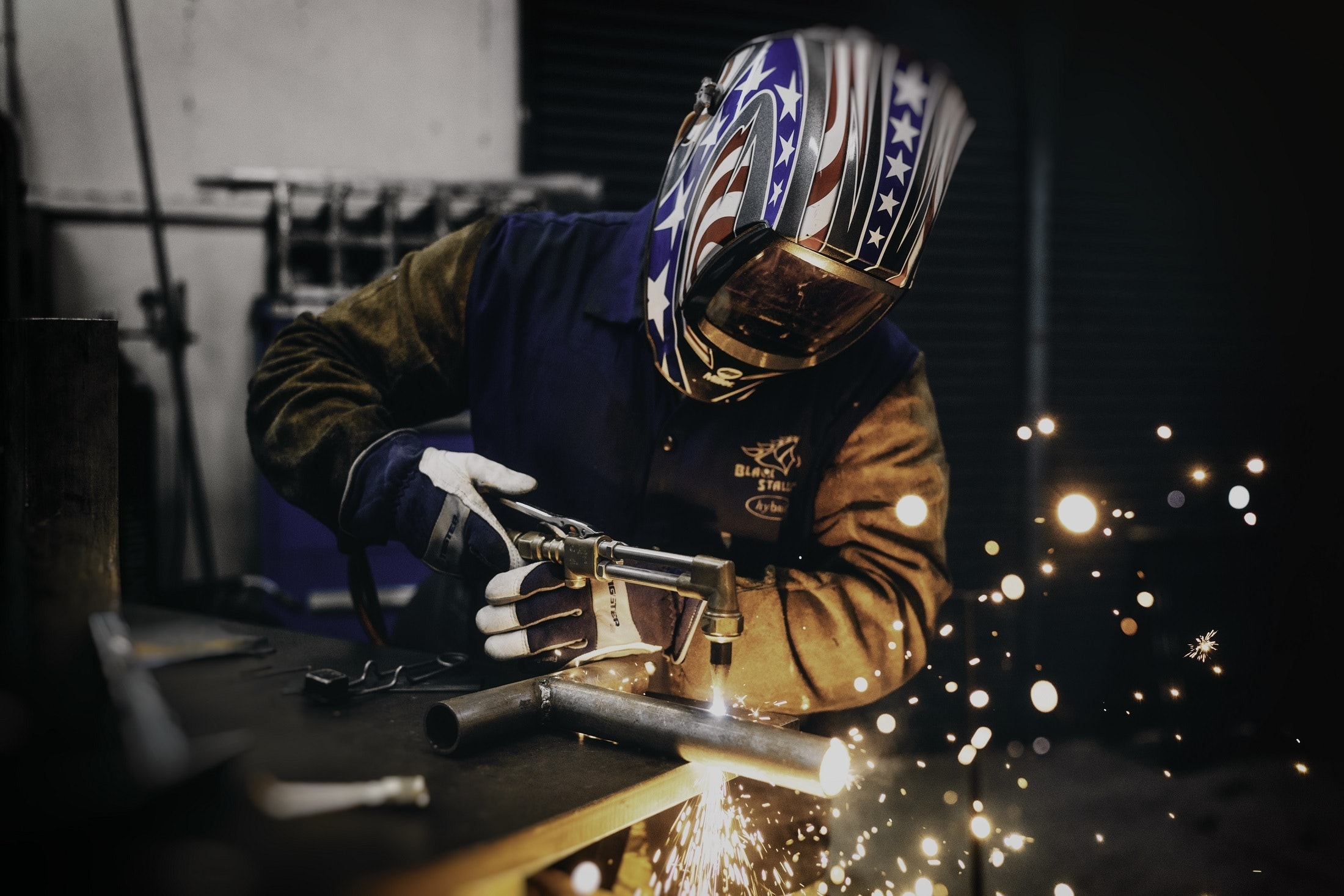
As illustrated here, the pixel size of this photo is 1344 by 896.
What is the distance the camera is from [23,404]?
89cm

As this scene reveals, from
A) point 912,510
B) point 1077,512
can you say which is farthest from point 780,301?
point 1077,512

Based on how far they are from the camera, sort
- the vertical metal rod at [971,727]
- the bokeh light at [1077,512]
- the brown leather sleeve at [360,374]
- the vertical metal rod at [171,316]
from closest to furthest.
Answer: the brown leather sleeve at [360,374] → the vertical metal rod at [171,316] → the vertical metal rod at [971,727] → the bokeh light at [1077,512]

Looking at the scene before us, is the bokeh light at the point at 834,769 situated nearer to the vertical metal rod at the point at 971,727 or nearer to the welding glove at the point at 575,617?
the welding glove at the point at 575,617

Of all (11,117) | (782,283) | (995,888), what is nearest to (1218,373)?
(995,888)

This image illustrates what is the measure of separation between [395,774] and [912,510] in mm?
1021

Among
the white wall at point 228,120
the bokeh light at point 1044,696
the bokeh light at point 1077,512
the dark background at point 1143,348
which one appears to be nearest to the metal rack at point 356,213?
the white wall at point 228,120

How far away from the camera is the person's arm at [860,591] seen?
1305mm

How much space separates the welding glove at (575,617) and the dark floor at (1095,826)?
164 cm

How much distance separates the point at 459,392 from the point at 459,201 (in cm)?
113

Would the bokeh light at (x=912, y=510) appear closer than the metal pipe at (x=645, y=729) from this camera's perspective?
No

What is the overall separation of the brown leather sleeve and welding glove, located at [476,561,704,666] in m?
0.45

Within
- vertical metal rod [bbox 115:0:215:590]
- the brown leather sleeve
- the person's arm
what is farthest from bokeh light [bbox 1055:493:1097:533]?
vertical metal rod [bbox 115:0:215:590]

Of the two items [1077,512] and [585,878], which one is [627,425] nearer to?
[585,878]

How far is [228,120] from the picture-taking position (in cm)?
265
